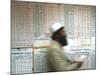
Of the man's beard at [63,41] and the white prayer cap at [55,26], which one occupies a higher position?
the white prayer cap at [55,26]

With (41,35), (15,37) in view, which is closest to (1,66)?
(15,37)

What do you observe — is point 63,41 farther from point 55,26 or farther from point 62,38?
point 55,26

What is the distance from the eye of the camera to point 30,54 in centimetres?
148

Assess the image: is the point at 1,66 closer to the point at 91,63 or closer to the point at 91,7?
the point at 91,63

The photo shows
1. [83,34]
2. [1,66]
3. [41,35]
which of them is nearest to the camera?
[1,66]

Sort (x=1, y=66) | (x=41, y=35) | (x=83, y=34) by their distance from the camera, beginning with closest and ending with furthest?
(x=1, y=66), (x=41, y=35), (x=83, y=34)

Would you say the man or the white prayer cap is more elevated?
the white prayer cap

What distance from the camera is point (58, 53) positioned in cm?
154

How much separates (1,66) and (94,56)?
0.71 meters

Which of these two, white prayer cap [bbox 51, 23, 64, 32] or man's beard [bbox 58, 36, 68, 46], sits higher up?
white prayer cap [bbox 51, 23, 64, 32]

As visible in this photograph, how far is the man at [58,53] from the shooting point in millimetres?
1523

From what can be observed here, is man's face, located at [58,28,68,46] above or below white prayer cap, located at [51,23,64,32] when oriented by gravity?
below

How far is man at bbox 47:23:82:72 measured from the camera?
1.52 m

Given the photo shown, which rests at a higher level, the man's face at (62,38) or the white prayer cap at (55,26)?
the white prayer cap at (55,26)
